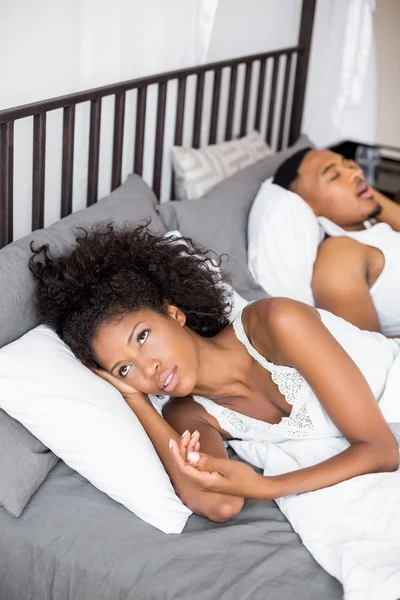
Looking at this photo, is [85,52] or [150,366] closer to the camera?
[150,366]

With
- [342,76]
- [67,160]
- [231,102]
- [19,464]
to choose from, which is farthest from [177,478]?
[342,76]

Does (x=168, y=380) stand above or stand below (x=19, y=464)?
above

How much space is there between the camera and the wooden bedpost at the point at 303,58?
9.71ft

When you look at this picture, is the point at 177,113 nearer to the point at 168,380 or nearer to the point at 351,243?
the point at 351,243

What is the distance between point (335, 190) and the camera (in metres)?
2.33

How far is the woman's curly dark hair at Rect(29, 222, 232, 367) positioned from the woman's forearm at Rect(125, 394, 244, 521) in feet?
0.43

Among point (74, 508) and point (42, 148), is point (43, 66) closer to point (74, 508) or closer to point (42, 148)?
point (42, 148)

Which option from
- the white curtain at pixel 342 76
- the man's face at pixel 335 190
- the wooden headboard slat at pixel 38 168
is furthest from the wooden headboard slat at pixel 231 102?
the wooden headboard slat at pixel 38 168

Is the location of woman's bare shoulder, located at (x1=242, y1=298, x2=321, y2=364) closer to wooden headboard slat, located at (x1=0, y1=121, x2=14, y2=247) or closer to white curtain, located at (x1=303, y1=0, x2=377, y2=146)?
wooden headboard slat, located at (x1=0, y1=121, x2=14, y2=247)

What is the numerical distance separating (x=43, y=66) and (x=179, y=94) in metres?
0.55

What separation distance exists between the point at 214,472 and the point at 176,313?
38cm

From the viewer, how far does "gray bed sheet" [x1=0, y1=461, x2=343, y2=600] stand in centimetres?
125

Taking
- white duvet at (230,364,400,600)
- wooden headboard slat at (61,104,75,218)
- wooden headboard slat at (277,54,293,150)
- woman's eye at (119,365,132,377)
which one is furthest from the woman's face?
wooden headboard slat at (277,54,293,150)

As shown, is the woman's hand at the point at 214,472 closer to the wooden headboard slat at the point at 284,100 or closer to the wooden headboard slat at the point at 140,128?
the wooden headboard slat at the point at 140,128
